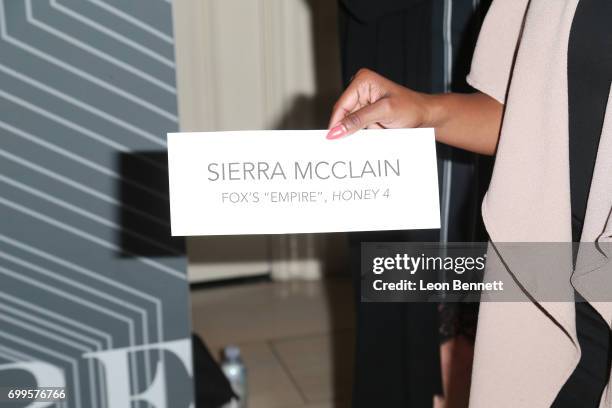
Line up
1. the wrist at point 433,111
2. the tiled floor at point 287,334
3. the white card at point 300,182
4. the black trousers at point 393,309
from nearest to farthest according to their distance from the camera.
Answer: the white card at point 300,182 < the wrist at point 433,111 < the black trousers at point 393,309 < the tiled floor at point 287,334

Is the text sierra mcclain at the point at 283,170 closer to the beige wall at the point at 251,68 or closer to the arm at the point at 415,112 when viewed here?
the arm at the point at 415,112

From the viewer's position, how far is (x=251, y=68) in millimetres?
2932

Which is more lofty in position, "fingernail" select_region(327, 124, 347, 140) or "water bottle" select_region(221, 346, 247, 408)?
"fingernail" select_region(327, 124, 347, 140)

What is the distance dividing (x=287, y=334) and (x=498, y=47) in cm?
180

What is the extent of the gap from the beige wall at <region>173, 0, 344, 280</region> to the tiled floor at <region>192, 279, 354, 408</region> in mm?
193

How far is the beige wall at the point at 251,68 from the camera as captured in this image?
9.35 ft

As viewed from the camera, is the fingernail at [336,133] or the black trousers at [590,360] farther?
the black trousers at [590,360]

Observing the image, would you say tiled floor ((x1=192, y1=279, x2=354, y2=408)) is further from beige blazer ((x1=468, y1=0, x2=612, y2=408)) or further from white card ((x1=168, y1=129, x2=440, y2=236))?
white card ((x1=168, y1=129, x2=440, y2=236))

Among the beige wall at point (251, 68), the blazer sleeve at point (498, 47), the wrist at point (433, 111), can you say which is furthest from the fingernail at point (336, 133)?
the beige wall at point (251, 68)

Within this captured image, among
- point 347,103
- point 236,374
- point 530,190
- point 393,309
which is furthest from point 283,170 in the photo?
point 236,374

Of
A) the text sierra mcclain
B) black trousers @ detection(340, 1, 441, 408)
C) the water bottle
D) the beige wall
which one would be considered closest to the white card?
the text sierra mcclain

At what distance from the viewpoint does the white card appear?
89cm

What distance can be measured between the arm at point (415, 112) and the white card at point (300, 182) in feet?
0.13

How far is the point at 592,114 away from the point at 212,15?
2047 millimetres
